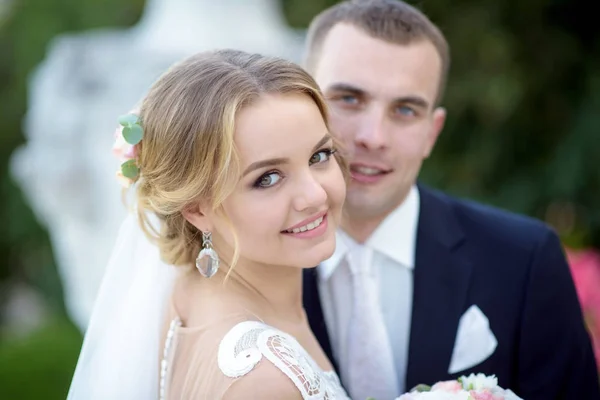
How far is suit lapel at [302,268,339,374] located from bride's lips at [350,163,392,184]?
414mm

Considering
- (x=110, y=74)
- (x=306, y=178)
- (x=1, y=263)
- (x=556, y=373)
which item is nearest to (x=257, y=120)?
(x=306, y=178)

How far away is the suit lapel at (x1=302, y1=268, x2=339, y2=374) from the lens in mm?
3033

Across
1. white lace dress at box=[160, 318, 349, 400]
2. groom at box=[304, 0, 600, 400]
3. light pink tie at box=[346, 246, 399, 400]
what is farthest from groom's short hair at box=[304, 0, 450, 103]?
white lace dress at box=[160, 318, 349, 400]

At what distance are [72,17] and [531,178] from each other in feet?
15.5

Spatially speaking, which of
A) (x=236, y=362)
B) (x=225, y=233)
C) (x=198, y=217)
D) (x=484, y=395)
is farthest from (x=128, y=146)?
(x=484, y=395)

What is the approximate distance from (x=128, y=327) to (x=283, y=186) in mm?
776

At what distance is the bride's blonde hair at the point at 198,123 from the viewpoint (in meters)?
2.21

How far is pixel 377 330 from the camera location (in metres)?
2.97

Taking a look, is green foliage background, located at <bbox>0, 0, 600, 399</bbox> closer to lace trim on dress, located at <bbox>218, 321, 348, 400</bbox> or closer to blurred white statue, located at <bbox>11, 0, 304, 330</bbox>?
blurred white statue, located at <bbox>11, 0, 304, 330</bbox>

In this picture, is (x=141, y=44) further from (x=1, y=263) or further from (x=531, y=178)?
(x=1, y=263)

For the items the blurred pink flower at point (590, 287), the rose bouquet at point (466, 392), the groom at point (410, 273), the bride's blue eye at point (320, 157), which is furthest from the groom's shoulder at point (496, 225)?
the blurred pink flower at point (590, 287)

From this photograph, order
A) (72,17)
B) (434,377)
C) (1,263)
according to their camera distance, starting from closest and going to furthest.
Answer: (434,377) < (72,17) < (1,263)

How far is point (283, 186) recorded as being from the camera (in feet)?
7.38

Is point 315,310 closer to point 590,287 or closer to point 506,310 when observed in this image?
point 506,310
